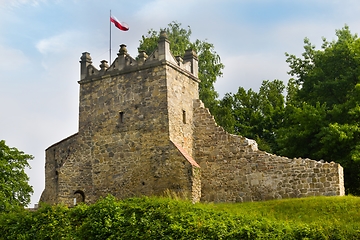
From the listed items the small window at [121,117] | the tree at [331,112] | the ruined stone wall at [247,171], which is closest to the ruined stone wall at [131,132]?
the small window at [121,117]

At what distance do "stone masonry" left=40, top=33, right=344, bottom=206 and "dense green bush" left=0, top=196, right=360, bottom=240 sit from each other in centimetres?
189

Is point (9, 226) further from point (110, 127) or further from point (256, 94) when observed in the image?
point (256, 94)

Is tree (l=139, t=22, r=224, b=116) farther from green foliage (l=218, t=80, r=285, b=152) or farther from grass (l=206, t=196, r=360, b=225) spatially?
grass (l=206, t=196, r=360, b=225)

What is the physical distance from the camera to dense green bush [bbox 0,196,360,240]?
778 inches

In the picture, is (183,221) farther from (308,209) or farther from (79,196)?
(79,196)

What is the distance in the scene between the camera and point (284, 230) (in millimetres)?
19828

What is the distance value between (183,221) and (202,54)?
23473mm

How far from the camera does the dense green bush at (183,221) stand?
64.8 ft

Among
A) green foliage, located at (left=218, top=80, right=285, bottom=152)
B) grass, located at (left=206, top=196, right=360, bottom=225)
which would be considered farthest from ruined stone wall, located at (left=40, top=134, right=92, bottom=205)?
green foliage, located at (left=218, top=80, right=285, bottom=152)

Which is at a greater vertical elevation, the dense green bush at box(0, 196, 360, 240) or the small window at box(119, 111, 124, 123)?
the small window at box(119, 111, 124, 123)

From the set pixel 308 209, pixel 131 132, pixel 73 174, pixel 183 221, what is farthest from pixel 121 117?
pixel 308 209

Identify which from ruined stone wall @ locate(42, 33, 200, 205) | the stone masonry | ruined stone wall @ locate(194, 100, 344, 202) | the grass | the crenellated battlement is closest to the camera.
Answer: the grass

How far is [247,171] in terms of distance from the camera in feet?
86.3

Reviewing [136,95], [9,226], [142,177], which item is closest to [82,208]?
[9,226]
